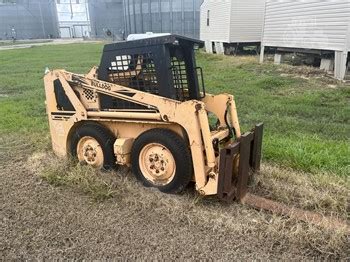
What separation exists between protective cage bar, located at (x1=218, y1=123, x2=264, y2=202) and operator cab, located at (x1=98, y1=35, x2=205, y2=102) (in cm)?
83

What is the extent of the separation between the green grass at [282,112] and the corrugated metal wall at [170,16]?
25461 millimetres

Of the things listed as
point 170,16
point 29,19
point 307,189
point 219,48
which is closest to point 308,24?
point 219,48

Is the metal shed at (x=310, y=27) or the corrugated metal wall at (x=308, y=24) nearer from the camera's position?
the metal shed at (x=310, y=27)

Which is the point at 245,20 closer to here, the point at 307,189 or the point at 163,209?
the point at 307,189

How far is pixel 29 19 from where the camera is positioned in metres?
54.5

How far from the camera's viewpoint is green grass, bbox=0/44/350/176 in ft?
15.9

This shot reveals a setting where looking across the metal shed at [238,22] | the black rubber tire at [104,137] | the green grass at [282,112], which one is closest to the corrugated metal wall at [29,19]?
the metal shed at [238,22]

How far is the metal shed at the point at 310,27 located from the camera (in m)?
11.4

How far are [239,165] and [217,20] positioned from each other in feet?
63.5

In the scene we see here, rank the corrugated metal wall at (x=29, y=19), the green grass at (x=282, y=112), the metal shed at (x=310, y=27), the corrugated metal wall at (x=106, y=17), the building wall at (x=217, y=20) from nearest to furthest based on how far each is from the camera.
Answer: the green grass at (x=282, y=112)
the metal shed at (x=310, y=27)
the building wall at (x=217, y=20)
the corrugated metal wall at (x=106, y=17)
the corrugated metal wall at (x=29, y=19)

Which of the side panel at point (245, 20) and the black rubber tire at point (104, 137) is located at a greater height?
the side panel at point (245, 20)

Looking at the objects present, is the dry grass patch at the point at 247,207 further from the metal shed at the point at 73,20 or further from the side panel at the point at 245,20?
the metal shed at the point at 73,20

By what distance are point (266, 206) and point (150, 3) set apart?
38.6 m

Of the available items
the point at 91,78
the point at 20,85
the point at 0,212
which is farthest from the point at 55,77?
the point at 20,85
